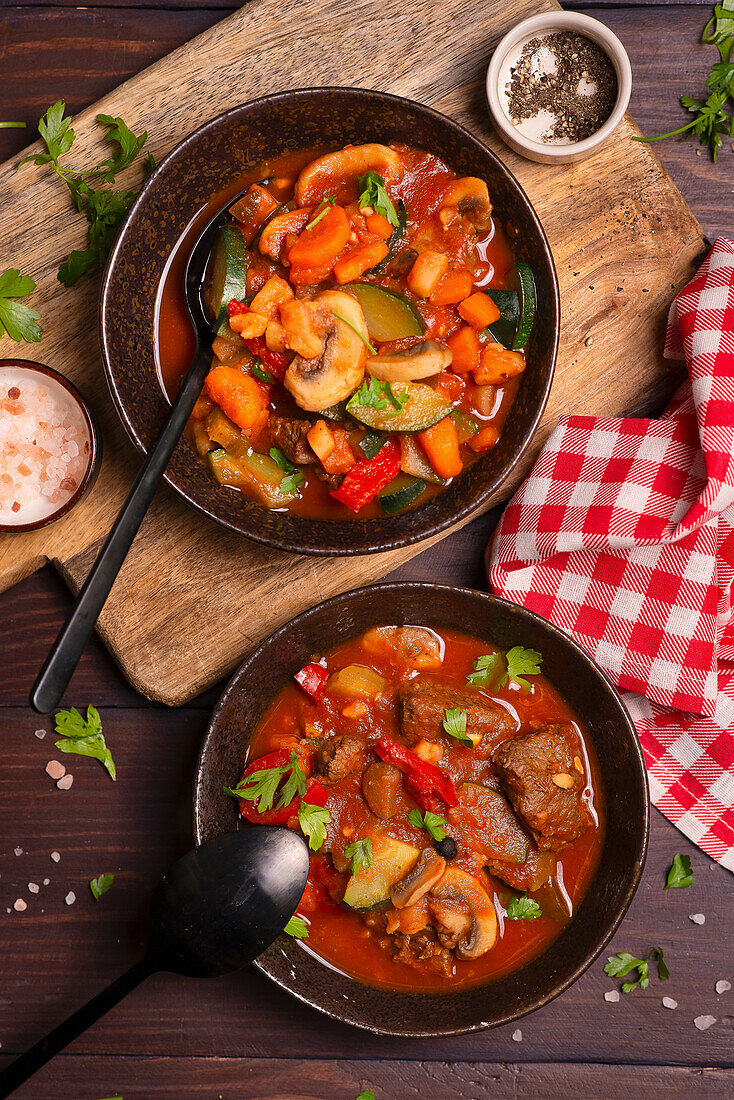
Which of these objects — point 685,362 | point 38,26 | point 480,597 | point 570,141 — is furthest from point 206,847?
point 38,26

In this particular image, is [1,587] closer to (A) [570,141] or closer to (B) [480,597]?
(B) [480,597]

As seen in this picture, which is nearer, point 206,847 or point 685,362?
point 206,847

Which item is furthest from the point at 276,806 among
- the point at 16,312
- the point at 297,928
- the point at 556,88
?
the point at 556,88

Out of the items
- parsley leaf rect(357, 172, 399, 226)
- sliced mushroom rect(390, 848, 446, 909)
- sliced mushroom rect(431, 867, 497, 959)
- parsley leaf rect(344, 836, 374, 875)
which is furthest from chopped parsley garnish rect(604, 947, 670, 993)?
parsley leaf rect(357, 172, 399, 226)

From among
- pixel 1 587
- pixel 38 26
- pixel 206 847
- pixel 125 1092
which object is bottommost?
pixel 125 1092

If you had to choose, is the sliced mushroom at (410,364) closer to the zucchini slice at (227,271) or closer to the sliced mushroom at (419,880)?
the zucchini slice at (227,271)

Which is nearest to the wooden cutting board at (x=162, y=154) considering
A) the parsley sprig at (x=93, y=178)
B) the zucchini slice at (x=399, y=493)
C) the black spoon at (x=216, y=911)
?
the parsley sprig at (x=93, y=178)

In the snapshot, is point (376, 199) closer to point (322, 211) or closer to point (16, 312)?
point (322, 211)
